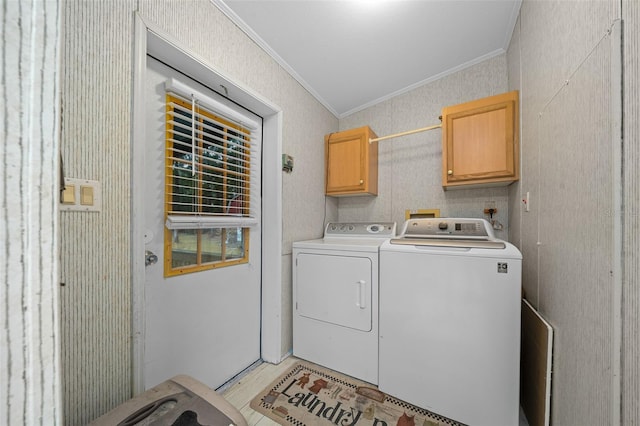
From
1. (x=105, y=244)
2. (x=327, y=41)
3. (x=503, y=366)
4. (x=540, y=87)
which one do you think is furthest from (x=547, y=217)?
(x=105, y=244)

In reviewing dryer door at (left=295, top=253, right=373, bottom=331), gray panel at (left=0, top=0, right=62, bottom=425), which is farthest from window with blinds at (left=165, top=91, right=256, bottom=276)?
gray panel at (left=0, top=0, right=62, bottom=425)

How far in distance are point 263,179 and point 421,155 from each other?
1.61 metres

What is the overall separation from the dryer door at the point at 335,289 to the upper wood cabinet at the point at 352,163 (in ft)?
2.86

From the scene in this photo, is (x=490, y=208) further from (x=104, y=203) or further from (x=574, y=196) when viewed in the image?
(x=104, y=203)

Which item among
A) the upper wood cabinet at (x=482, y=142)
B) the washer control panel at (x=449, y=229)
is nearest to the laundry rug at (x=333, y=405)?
the washer control panel at (x=449, y=229)

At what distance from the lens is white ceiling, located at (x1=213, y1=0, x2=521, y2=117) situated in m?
1.53

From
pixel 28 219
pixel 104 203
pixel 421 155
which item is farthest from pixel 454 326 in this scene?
pixel 104 203

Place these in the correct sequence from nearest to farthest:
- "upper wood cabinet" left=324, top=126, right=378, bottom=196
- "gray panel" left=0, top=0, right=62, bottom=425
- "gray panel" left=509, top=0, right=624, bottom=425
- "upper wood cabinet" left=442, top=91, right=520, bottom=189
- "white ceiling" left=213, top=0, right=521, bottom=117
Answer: "gray panel" left=0, top=0, right=62, bottom=425, "gray panel" left=509, top=0, right=624, bottom=425, "white ceiling" left=213, top=0, right=521, bottom=117, "upper wood cabinet" left=442, top=91, right=520, bottom=189, "upper wood cabinet" left=324, top=126, right=378, bottom=196

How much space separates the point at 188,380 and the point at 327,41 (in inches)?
94.8

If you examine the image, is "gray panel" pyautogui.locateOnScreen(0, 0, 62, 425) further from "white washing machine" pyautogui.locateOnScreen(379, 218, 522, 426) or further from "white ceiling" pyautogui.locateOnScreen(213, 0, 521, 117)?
"white ceiling" pyautogui.locateOnScreen(213, 0, 521, 117)

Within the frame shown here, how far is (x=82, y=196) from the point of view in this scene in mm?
894

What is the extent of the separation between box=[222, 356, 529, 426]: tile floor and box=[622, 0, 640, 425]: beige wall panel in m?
1.09

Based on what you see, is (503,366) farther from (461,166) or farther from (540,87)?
(540,87)

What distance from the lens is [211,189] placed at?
5.24ft
